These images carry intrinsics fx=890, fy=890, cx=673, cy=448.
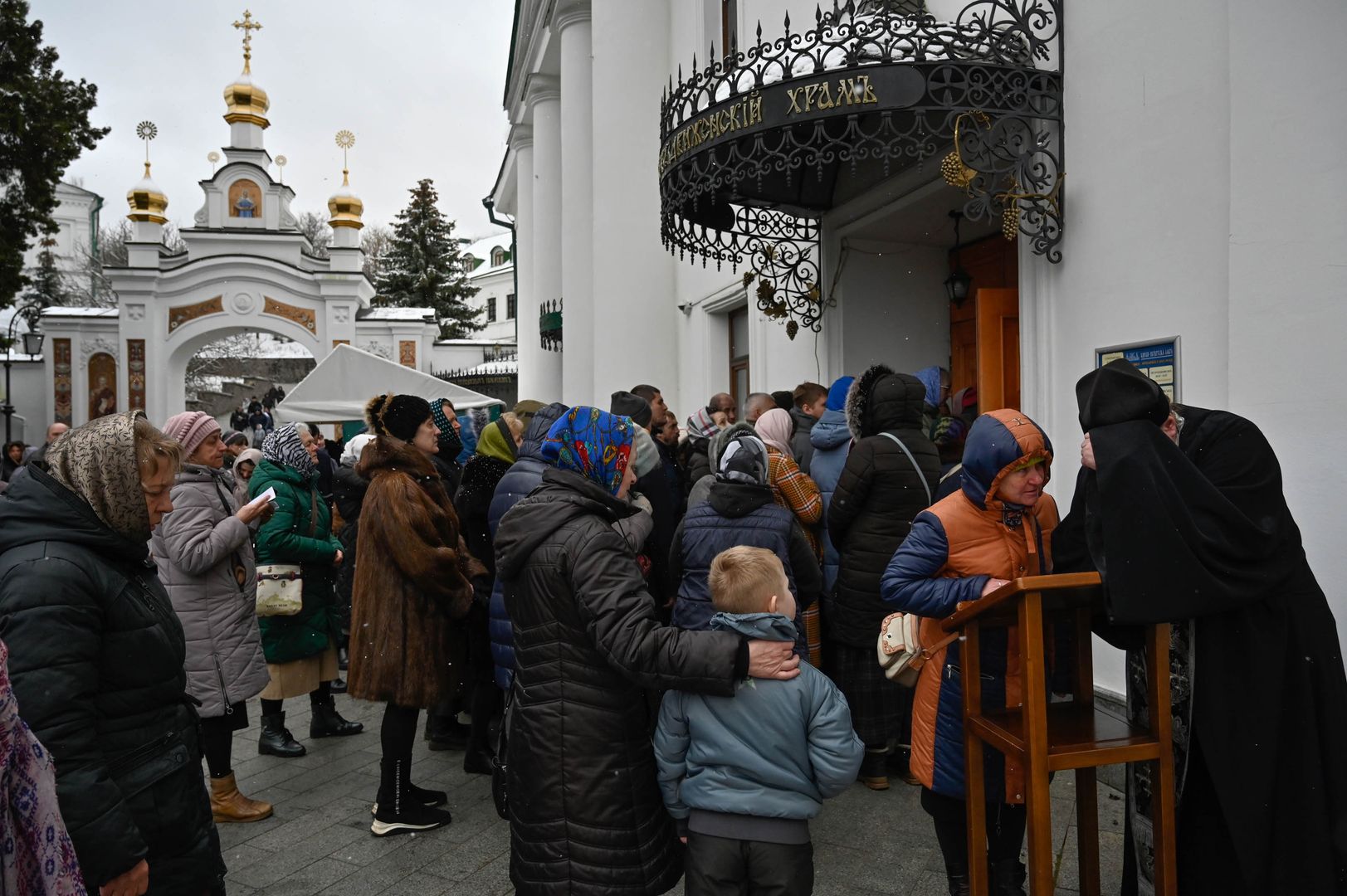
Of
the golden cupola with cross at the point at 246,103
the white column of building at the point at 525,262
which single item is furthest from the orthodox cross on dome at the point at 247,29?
the white column of building at the point at 525,262

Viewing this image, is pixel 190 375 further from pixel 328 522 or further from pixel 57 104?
pixel 328 522

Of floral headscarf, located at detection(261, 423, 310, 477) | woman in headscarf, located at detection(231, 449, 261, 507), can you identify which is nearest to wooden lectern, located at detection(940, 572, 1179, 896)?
floral headscarf, located at detection(261, 423, 310, 477)

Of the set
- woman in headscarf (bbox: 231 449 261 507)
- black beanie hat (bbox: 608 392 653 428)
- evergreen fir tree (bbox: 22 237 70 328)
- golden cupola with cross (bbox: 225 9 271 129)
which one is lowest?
woman in headscarf (bbox: 231 449 261 507)

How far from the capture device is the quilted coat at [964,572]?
2854 millimetres

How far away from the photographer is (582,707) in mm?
2451

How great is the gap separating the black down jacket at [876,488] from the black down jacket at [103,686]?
2939 mm

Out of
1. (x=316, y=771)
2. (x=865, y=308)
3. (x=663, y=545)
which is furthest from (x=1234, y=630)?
(x=865, y=308)

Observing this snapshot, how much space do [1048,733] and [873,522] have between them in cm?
195

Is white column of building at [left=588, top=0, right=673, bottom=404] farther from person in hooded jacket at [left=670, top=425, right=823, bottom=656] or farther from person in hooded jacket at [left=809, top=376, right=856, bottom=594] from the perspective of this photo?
person in hooded jacket at [left=670, top=425, right=823, bottom=656]

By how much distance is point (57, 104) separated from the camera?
708 inches

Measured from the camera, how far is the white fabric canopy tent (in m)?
8.98

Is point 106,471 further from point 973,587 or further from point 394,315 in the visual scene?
point 394,315

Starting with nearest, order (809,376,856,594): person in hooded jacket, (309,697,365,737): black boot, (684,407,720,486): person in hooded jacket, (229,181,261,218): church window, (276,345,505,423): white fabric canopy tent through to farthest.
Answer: (809,376,856,594): person in hooded jacket, (684,407,720,486): person in hooded jacket, (309,697,365,737): black boot, (276,345,505,423): white fabric canopy tent, (229,181,261,218): church window

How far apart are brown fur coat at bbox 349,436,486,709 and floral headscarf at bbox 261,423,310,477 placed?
112 centimetres
